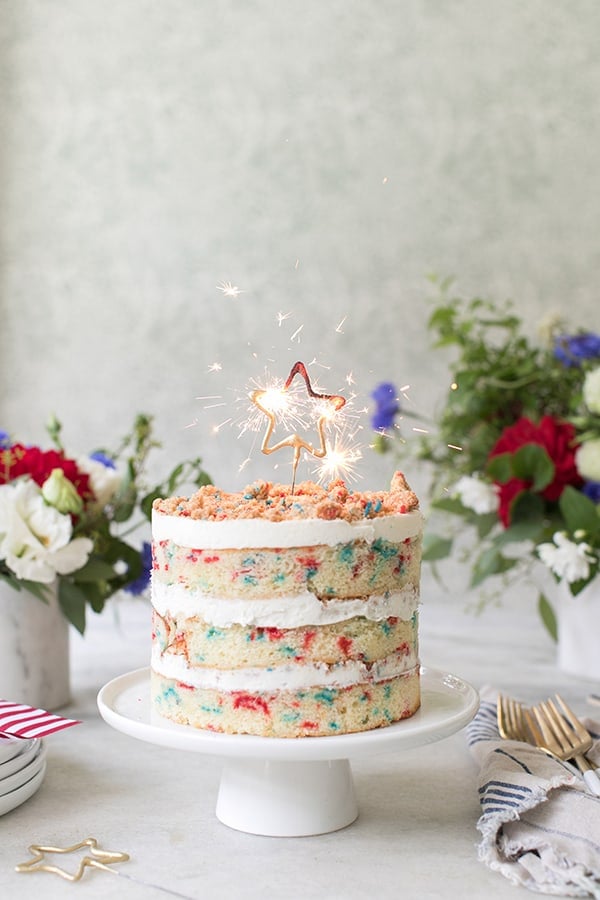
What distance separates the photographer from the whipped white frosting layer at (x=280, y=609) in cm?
101

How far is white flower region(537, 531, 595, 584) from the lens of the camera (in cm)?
156

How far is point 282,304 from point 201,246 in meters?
0.25

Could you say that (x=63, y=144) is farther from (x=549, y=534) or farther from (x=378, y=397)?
(x=549, y=534)

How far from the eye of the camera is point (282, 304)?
248 centimetres

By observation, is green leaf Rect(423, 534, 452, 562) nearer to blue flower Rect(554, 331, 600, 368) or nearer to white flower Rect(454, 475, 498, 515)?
white flower Rect(454, 475, 498, 515)

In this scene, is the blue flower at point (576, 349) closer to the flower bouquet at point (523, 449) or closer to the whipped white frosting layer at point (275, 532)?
the flower bouquet at point (523, 449)

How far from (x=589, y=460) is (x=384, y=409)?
1.86 ft

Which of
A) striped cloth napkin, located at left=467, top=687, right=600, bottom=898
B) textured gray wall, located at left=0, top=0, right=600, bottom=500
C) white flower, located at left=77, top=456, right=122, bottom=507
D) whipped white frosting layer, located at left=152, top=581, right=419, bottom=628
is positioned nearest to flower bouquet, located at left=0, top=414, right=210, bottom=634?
white flower, located at left=77, top=456, right=122, bottom=507

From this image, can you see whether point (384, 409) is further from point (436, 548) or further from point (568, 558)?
point (568, 558)

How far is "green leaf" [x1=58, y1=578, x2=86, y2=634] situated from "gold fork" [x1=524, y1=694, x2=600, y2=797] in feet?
2.20

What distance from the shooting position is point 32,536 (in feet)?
4.71

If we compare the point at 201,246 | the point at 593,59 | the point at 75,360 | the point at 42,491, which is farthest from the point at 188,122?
the point at 42,491

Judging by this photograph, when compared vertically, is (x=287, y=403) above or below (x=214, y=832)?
above

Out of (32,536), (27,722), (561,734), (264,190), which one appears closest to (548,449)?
(561,734)
